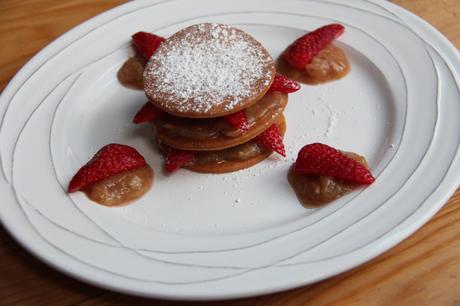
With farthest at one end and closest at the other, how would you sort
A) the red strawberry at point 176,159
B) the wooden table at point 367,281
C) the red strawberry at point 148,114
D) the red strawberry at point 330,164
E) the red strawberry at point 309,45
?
the red strawberry at point 309,45, the red strawberry at point 148,114, the red strawberry at point 176,159, the red strawberry at point 330,164, the wooden table at point 367,281

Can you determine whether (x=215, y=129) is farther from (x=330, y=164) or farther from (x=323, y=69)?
(x=323, y=69)

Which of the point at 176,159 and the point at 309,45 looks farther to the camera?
the point at 309,45

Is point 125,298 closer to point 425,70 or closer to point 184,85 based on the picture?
point 184,85

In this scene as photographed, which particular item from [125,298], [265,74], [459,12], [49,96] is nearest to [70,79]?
[49,96]

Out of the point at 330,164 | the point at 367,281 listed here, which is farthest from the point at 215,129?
the point at 367,281

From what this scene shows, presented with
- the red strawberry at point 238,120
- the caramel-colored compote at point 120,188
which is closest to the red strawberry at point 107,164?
the caramel-colored compote at point 120,188

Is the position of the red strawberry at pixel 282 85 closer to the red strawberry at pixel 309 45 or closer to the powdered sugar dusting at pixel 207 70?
the powdered sugar dusting at pixel 207 70

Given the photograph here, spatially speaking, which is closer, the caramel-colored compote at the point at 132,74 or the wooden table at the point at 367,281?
the wooden table at the point at 367,281
